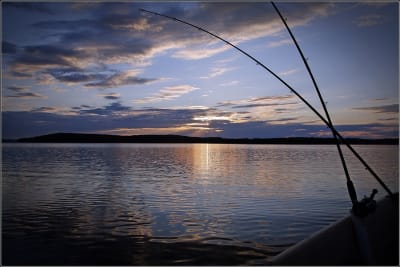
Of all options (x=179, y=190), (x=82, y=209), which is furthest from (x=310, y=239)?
(x=179, y=190)

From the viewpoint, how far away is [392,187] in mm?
17469

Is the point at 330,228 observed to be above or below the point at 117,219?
above

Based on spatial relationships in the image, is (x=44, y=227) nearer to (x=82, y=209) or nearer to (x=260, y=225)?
(x=82, y=209)

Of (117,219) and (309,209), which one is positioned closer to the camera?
(117,219)

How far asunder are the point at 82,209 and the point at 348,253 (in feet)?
33.1

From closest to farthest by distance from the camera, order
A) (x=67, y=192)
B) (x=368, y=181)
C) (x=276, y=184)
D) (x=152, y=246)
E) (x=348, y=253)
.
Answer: (x=348, y=253) → (x=152, y=246) → (x=67, y=192) → (x=276, y=184) → (x=368, y=181)

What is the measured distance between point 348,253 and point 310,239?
55 cm

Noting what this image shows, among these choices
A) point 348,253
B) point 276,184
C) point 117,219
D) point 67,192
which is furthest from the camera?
point 276,184

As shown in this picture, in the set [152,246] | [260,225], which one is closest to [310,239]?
[152,246]

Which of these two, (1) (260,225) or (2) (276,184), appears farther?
(2) (276,184)

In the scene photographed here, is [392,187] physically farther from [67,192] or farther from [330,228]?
[67,192]

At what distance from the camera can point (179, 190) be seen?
16.7m

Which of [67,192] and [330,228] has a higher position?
[330,228]

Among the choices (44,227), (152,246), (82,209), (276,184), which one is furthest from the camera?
(276,184)
